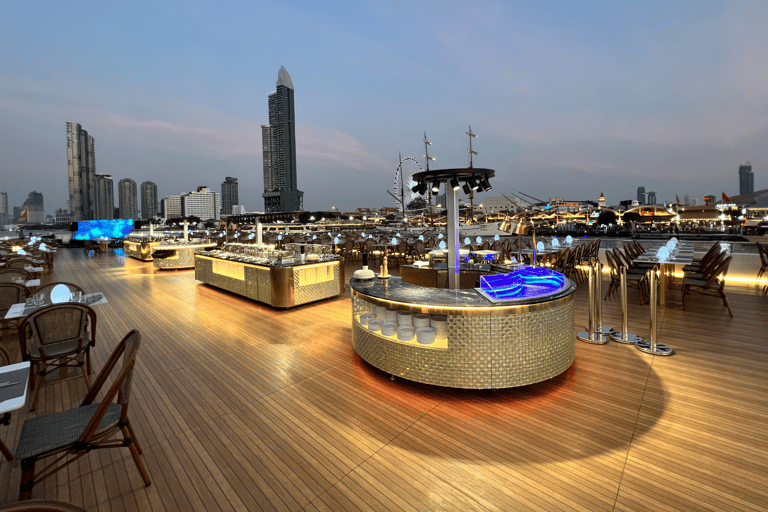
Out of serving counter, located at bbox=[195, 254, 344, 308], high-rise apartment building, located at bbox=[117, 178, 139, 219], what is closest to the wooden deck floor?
serving counter, located at bbox=[195, 254, 344, 308]

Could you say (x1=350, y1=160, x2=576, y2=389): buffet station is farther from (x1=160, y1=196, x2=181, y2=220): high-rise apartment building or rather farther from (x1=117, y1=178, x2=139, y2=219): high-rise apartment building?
(x1=117, y1=178, x2=139, y2=219): high-rise apartment building

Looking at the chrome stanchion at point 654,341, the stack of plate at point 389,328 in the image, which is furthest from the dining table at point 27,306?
the chrome stanchion at point 654,341

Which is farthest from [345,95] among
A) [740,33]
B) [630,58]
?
[740,33]

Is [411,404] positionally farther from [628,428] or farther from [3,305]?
[3,305]

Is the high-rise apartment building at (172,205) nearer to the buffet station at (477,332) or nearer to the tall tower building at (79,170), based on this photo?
the tall tower building at (79,170)

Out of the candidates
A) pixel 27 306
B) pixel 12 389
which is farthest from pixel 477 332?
pixel 27 306

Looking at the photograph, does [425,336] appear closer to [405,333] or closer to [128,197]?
[405,333]
